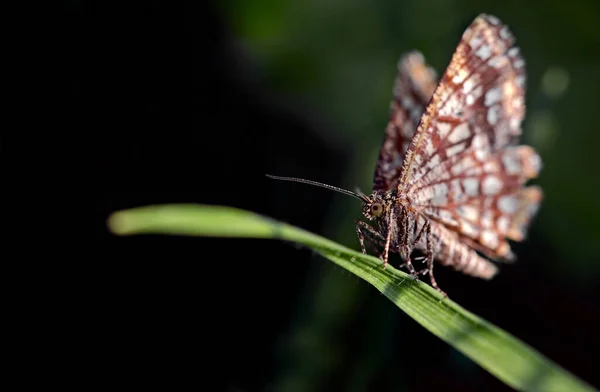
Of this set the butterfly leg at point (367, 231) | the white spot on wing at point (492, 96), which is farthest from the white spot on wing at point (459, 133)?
the butterfly leg at point (367, 231)

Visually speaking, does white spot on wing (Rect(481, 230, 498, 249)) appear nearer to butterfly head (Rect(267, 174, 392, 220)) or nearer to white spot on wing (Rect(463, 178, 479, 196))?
white spot on wing (Rect(463, 178, 479, 196))

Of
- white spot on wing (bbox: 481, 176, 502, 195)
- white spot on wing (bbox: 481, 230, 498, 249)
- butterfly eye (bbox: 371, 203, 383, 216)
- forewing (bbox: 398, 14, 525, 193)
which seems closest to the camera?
butterfly eye (bbox: 371, 203, 383, 216)

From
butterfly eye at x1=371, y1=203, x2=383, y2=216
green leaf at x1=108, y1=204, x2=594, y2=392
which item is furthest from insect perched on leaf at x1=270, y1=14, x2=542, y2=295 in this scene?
green leaf at x1=108, y1=204, x2=594, y2=392

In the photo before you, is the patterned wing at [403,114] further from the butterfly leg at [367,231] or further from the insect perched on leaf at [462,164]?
the butterfly leg at [367,231]

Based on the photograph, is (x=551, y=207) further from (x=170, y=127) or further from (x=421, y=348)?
(x=170, y=127)

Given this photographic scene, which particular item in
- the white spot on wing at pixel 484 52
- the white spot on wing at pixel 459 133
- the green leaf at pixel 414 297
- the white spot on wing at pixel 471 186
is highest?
the white spot on wing at pixel 484 52

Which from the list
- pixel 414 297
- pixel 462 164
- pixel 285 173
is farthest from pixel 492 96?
pixel 285 173

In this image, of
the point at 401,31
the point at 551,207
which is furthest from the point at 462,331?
the point at 401,31
